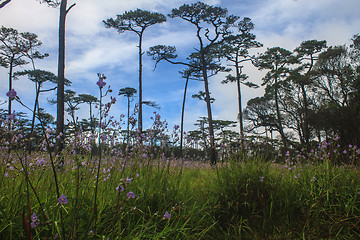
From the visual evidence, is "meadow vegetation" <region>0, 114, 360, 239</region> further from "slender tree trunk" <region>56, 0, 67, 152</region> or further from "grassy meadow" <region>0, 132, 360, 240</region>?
"slender tree trunk" <region>56, 0, 67, 152</region>

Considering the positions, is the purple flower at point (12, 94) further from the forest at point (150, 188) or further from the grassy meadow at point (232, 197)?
the grassy meadow at point (232, 197)

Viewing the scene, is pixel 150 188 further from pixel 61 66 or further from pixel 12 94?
pixel 61 66

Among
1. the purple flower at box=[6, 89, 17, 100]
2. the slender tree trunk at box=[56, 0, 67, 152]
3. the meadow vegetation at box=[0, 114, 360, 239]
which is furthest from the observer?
the slender tree trunk at box=[56, 0, 67, 152]

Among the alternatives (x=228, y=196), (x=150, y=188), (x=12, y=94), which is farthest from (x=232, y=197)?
(x=12, y=94)

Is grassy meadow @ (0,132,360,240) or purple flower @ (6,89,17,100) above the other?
purple flower @ (6,89,17,100)

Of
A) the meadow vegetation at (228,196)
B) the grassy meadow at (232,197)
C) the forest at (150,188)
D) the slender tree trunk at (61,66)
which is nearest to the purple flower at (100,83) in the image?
the forest at (150,188)

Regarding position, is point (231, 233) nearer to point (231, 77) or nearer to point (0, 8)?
point (0, 8)

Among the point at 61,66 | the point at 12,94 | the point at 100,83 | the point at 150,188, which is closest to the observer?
the point at 12,94

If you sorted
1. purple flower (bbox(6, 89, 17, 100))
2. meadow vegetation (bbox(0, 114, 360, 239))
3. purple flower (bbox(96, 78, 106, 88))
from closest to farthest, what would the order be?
Result: purple flower (bbox(6, 89, 17, 100)) → purple flower (bbox(96, 78, 106, 88)) → meadow vegetation (bbox(0, 114, 360, 239))

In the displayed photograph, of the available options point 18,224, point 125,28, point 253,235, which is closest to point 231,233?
point 253,235

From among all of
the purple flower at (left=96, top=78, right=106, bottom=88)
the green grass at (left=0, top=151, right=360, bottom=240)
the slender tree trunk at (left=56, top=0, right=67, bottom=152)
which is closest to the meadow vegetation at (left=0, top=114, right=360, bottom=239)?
the green grass at (left=0, top=151, right=360, bottom=240)

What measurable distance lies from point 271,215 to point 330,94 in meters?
19.0

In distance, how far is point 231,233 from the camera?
3270 millimetres

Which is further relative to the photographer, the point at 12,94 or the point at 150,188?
the point at 150,188
